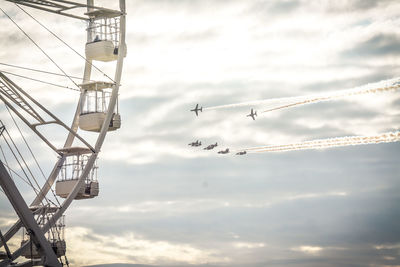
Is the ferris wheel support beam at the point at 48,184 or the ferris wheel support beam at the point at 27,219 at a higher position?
the ferris wheel support beam at the point at 48,184

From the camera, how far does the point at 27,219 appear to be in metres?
93.4

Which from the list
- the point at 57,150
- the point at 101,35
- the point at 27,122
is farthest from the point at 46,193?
the point at 101,35

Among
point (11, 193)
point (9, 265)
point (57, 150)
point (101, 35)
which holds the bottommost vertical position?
point (9, 265)

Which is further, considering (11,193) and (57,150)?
(57,150)

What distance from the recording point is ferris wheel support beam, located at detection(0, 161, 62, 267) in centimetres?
9112

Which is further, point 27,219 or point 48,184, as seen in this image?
point 48,184

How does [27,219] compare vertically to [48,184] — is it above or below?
below

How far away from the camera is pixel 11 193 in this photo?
9200 centimetres

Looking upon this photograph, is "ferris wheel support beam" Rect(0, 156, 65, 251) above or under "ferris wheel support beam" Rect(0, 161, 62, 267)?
above

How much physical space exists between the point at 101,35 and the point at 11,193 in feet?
76.6

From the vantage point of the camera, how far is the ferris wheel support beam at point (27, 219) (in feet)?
299

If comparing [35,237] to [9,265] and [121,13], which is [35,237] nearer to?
[9,265]

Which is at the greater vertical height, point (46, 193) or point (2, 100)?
point (2, 100)

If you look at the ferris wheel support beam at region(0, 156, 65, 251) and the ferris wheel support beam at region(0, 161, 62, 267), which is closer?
the ferris wheel support beam at region(0, 161, 62, 267)
